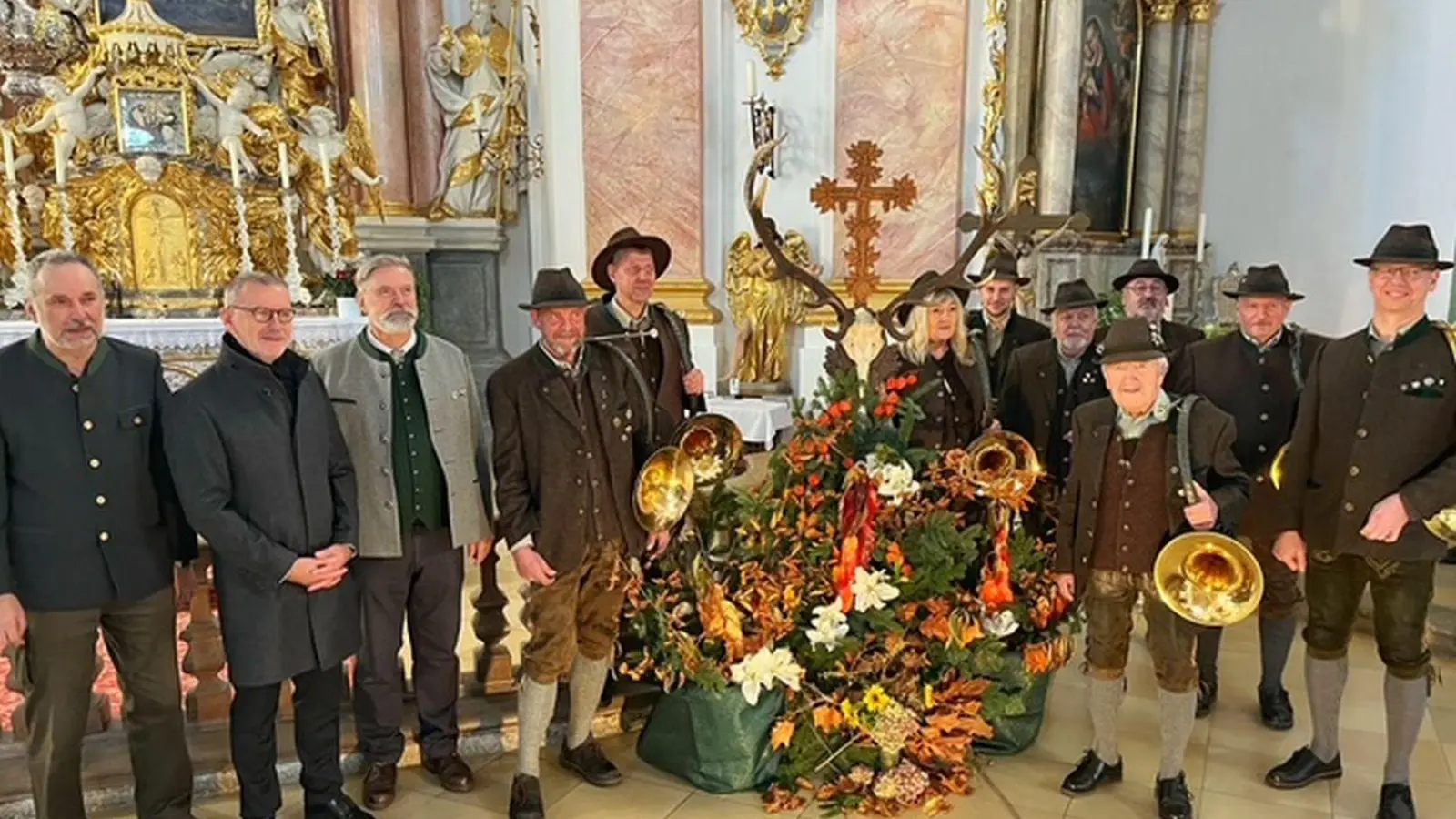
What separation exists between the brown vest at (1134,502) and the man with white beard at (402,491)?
193cm

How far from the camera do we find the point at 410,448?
9.25ft

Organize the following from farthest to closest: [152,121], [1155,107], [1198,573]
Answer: [1155,107] < [152,121] < [1198,573]

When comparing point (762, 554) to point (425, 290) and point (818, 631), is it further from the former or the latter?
point (425, 290)

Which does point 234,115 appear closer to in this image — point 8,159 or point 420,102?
point 420,102

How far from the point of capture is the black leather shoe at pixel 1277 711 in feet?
11.6

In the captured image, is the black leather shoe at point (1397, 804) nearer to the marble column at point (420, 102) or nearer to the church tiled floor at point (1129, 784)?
the church tiled floor at point (1129, 784)

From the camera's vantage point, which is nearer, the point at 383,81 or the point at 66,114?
the point at 66,114

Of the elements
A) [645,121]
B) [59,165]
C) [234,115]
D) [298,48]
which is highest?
[298,48]

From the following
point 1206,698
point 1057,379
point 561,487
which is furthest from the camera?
point 1206,698

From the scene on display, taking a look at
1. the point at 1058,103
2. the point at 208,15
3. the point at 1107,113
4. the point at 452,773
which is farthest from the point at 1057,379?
A: the point at 208,15

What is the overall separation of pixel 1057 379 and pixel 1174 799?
1488mm

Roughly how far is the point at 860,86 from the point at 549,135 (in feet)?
6.84

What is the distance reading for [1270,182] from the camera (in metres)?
7.54

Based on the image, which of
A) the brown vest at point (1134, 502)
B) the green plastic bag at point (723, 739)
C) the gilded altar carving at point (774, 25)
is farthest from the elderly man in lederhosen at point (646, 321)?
the gilded altar carving at point (774, 25)
